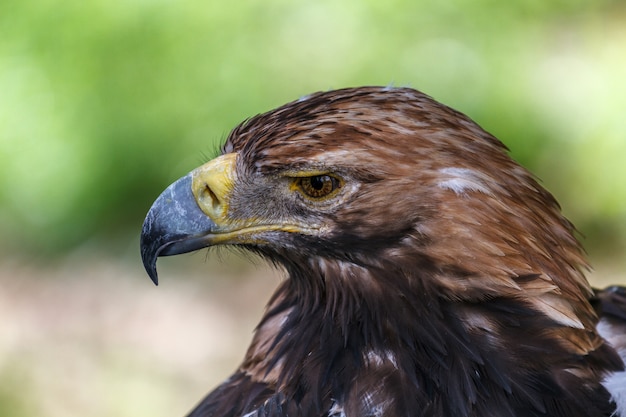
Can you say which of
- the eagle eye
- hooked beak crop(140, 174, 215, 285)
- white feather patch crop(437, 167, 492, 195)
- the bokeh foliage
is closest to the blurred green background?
the bokeh foliage

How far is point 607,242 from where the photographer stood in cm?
555

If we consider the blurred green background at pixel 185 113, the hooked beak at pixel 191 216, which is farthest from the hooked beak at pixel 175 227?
the blurred green background at pixel 185 113

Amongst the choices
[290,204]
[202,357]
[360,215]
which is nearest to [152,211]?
[290,204]

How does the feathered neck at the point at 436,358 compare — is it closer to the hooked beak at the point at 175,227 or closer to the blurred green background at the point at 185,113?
the hooked beak at the point at 175,227

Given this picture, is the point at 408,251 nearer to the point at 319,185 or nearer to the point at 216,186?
the point at 319,185

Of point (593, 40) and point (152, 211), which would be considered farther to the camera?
point (593, 40)

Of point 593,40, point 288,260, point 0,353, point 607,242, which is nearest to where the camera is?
point 288,260

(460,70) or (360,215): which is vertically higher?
(360,215)

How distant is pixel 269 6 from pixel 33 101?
147 centimetres

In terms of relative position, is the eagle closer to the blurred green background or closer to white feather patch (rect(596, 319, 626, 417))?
white feather patch (rect(596, 319, 626, 417))

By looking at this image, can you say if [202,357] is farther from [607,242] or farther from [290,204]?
[290,204]

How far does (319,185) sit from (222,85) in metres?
3.24

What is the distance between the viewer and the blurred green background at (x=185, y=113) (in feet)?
17.7

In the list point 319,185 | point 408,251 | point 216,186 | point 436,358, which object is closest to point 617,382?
point 436,358
